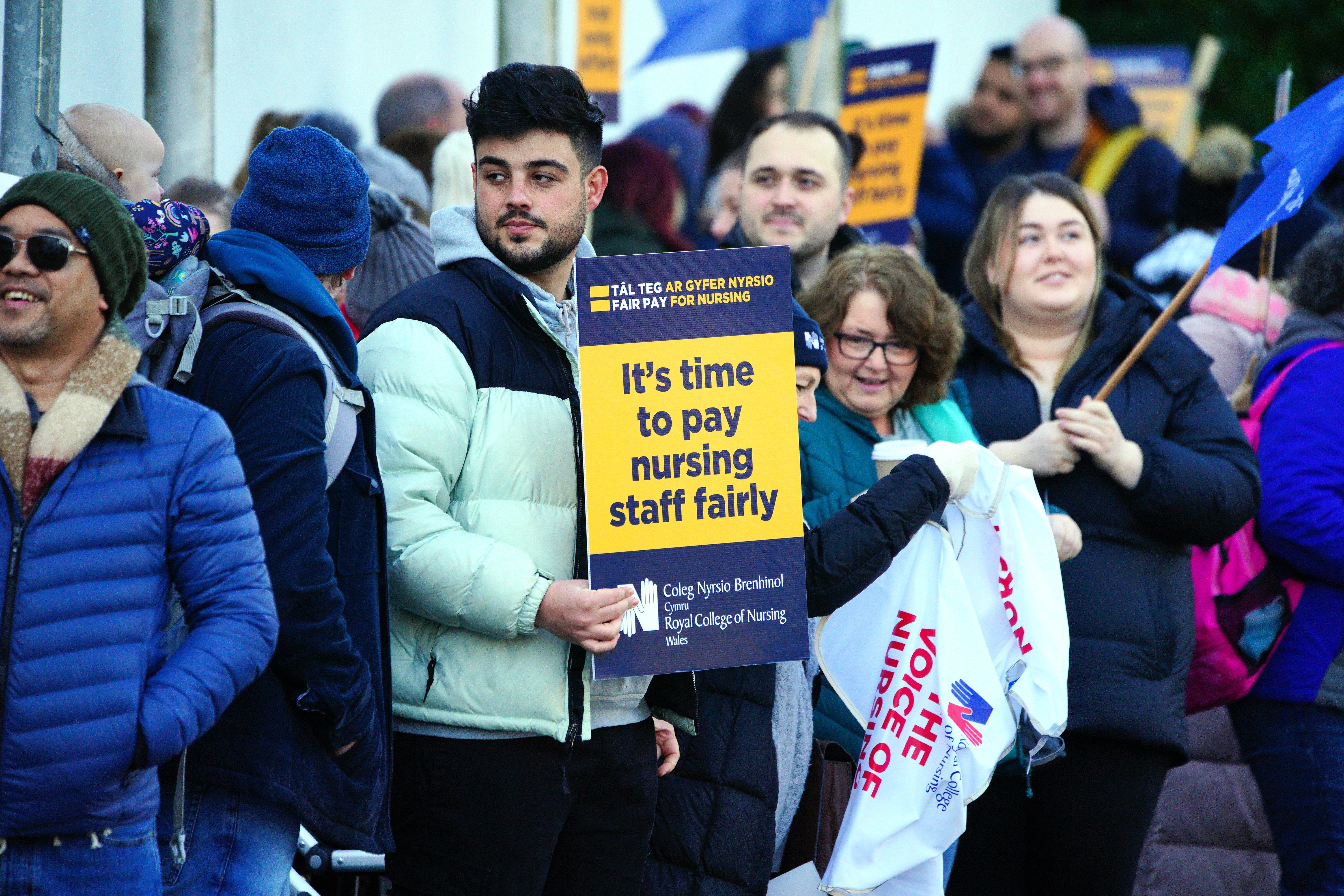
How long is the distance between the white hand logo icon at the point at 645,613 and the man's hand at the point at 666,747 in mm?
412

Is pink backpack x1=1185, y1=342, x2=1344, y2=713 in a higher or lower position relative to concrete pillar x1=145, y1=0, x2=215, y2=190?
lower

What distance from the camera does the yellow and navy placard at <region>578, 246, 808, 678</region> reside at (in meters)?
2.96

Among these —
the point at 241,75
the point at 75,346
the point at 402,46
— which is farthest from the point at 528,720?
the point at 402,46

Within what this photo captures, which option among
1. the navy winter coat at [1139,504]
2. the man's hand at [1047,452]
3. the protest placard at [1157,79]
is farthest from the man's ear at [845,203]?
the protest placard at [1157,79]

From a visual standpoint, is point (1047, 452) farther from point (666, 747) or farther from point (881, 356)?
point (666, 747)

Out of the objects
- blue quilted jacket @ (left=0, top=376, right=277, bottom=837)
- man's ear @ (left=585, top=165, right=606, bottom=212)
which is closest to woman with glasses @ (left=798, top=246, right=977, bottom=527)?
man's ear @ (left=585, top=165, right=606, bottom=212)

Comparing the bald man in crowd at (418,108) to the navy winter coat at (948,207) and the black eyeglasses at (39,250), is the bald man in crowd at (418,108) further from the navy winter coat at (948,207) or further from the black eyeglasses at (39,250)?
the black eyeglasses at (39,250)

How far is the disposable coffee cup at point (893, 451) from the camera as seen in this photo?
12.2 feet

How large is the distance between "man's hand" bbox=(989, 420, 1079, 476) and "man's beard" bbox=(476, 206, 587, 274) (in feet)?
4.58

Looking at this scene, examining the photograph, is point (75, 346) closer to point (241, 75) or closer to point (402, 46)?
point (241, 75)

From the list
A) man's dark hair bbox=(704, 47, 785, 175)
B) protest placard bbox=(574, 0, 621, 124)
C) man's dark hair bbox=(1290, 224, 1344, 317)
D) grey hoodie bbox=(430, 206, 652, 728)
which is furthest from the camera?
man's dark hair bbox=(704, 47, 785, 175)

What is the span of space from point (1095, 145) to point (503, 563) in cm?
679

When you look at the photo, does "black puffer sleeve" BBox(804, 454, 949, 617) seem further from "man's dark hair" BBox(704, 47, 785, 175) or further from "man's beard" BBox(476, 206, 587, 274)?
"man's dark hair" BBox(704, 47, 785, 175)

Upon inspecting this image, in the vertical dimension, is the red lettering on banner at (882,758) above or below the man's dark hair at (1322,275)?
below
